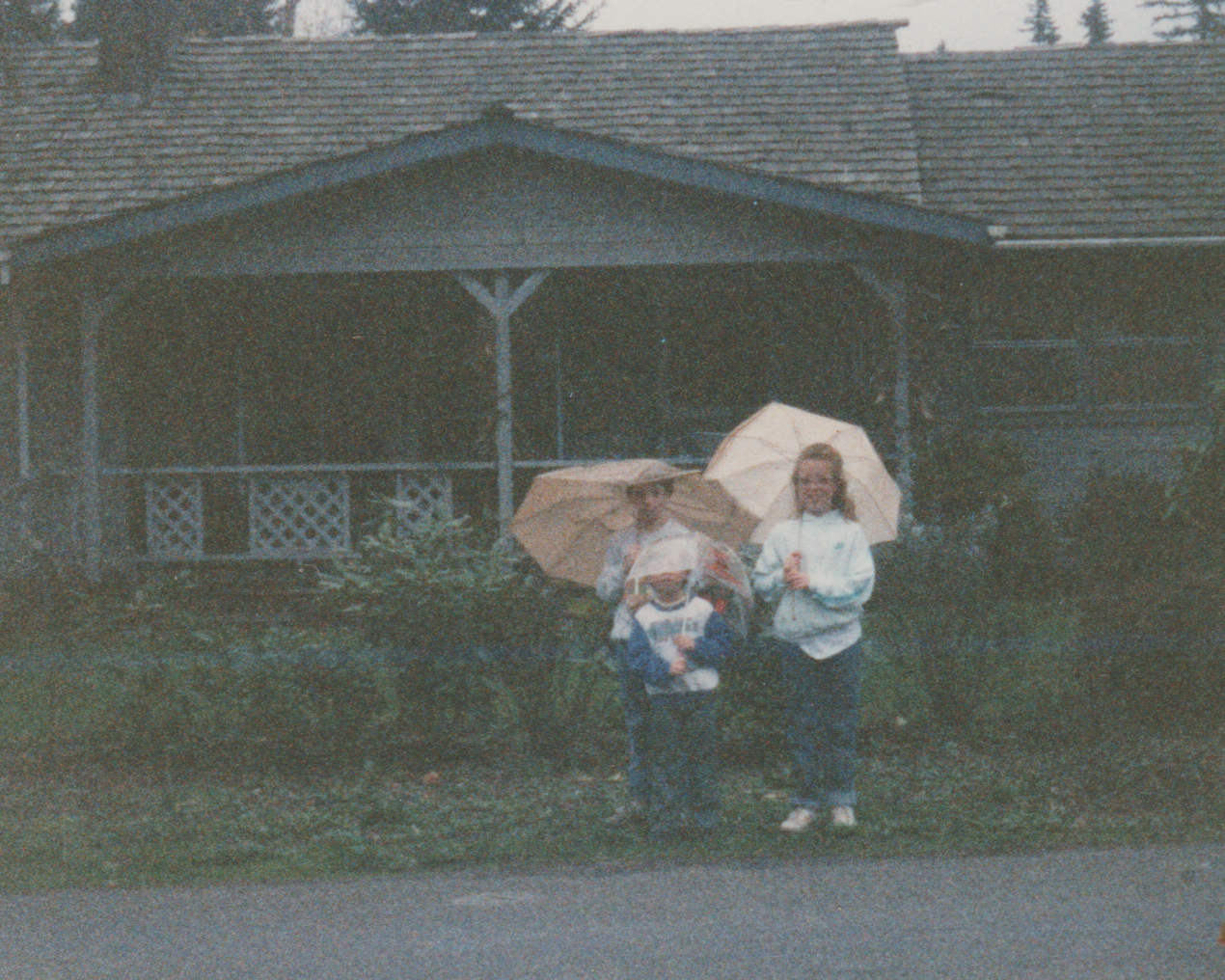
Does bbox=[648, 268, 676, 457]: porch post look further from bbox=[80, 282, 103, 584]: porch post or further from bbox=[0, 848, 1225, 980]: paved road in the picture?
bbox=[0, 848, 1225, 980]: paved road

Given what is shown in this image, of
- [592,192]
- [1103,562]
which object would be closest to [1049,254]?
[592,192]

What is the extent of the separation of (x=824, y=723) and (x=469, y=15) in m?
31.4

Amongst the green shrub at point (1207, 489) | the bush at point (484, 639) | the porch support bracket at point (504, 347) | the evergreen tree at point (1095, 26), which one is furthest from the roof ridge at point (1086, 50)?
the evergreen tree at point (1095, 26)

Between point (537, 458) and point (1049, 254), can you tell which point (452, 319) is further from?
point (1049, 254)

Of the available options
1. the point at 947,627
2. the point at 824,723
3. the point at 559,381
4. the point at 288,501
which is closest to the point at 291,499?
the point at 288,501

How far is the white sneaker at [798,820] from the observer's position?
7.28 meters

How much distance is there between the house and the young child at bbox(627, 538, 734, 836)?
8.45 meters

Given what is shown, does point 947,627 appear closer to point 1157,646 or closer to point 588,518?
point 1157,646

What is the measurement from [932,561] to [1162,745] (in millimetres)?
1477

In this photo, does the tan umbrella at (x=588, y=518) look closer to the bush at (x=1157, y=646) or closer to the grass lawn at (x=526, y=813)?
the grass lawn at (x=526, y=813)

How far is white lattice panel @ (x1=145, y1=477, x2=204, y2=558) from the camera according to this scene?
16688 millimetres

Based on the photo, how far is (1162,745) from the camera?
8.70 metres

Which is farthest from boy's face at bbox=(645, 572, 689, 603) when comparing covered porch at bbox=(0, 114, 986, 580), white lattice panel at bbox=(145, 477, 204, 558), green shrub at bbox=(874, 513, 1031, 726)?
white lattice panel at bbox=(145, 477, 204, 558)

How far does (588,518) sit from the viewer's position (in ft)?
27.4
